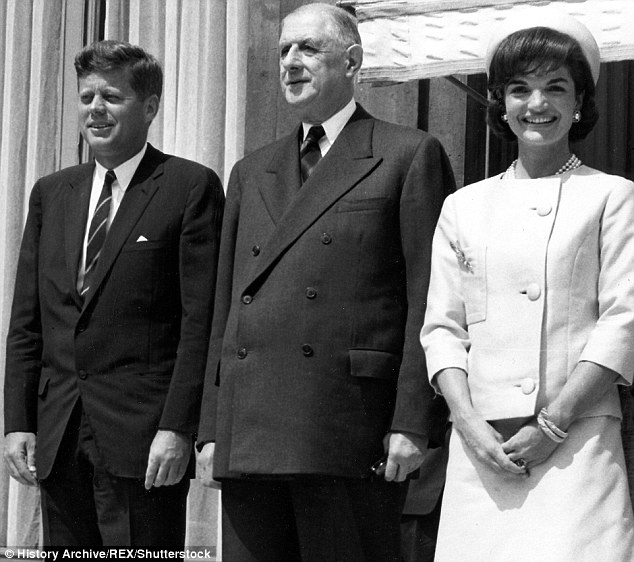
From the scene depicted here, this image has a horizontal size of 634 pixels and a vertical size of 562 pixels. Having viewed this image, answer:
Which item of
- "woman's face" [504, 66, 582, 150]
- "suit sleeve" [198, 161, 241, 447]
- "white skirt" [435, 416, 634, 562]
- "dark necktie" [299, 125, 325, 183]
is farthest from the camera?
"dark necktie" [299, 125, 325, 183]

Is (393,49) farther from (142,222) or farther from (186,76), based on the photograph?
(186,76)

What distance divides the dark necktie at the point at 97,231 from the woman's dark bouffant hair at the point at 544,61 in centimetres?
150

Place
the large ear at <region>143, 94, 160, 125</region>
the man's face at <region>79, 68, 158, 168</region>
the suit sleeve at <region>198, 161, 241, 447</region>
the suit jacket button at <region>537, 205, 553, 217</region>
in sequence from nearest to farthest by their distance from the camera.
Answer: the suit jacket button at <region>537, 205, 553, 217</region>
the suit sleeve at <region>198, 161, 241, 447</region>
the man's face at <region>79, 68, 158, 168</region>
the large ear at <region>143, 94, 160, 125</region>

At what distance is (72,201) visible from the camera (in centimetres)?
473

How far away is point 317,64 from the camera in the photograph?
4211mm

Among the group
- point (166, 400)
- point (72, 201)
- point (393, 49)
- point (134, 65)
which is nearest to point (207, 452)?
point (166, 400)

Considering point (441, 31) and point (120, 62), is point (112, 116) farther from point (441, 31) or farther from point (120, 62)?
point (441, 31)

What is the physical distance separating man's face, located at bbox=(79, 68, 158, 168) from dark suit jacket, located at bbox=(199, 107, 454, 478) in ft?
2.71

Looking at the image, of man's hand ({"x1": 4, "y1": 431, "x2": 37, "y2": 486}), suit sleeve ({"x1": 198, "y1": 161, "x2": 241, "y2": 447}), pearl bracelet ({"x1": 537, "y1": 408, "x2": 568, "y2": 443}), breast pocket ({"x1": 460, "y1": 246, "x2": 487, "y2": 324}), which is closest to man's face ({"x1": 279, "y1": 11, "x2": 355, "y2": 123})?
suit sleeve ({"x1": 198, "y1": 161, "x2": 241, "y2": 447})

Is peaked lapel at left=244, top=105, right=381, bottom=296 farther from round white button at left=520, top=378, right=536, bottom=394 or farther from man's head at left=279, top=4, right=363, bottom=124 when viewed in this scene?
round white button at left=520, top=378, right=536, bottom=394

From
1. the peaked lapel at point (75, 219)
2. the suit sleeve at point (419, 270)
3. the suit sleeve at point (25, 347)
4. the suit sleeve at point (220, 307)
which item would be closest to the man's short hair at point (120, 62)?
the peaked lapel at point (75, 219)

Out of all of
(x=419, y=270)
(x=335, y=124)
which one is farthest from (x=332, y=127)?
(x=419, y=270)

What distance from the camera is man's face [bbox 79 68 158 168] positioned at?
4742mm

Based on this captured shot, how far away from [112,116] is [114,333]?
0.81 meters
